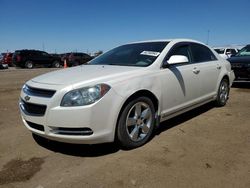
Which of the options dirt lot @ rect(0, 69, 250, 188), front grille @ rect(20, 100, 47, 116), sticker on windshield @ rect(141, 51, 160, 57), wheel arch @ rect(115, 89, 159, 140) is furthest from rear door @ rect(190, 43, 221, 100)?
front grille @ rect(20, 100, 47, 116)

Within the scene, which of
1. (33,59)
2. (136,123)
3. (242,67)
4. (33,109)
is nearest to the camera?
(33,109)

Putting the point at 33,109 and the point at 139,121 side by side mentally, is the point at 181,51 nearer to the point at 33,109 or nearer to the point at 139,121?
the point at 139,121

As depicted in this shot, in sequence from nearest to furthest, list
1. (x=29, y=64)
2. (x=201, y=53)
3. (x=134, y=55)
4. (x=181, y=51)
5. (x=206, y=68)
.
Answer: (x=134, y=55) < (x=181, y=51) < (x=206, y=68) < (x=201, y=53) < (x=29, y=64)

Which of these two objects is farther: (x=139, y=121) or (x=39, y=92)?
(x=139, y=121)

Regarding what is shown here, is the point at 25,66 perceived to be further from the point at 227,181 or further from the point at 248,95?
the point at 227,181

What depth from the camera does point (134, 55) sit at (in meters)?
→ 5.08

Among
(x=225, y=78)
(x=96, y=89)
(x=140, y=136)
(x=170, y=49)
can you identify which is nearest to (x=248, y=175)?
(x=140, y=136)

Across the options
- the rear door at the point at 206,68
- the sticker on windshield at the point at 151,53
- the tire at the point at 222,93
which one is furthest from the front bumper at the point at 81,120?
the tire at the point at 222,93

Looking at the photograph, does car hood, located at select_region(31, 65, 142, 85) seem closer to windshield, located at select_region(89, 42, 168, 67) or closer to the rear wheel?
windshield, located at select_region(89, 42, 168, 67)

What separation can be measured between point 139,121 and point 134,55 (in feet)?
4.32

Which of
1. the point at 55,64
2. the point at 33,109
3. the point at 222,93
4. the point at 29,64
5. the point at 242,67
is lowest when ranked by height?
the point at 55,64

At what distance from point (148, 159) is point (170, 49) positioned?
1978 millimetres

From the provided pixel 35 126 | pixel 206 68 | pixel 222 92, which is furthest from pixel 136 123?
pixel 222 92

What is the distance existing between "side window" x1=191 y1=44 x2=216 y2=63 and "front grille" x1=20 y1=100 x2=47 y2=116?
9.89 ft
